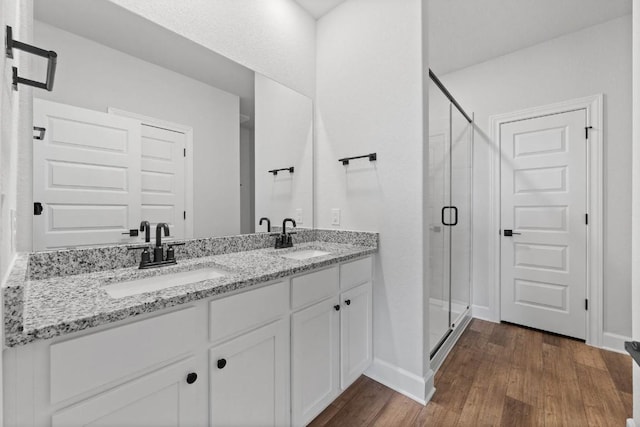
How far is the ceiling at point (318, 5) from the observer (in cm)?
211

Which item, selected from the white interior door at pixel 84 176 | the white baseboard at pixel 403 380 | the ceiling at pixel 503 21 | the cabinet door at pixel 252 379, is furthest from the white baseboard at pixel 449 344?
the ceiling at pixel 503 21

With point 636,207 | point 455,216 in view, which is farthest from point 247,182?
point 636,207

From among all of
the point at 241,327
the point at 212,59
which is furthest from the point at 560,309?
the point at 212,59

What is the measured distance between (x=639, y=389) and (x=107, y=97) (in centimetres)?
277

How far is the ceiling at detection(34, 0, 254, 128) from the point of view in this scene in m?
1.12

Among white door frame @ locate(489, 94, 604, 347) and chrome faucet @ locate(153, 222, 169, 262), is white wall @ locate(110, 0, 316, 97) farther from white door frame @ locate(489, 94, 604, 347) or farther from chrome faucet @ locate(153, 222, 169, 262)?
white door frame @ locate(489, 94, 604, 347)

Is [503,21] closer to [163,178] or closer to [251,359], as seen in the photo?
[163,178]

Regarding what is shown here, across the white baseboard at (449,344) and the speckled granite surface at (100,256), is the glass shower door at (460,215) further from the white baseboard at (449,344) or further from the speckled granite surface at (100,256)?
the speckled granite surface at (100,256)

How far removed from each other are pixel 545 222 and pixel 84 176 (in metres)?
3.57

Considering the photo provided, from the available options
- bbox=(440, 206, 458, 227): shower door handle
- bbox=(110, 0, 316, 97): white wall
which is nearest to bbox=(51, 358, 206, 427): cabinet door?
bbox=(110, 0, 316, 97): white wall

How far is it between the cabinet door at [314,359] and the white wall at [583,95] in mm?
2275

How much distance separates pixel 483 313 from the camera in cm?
299

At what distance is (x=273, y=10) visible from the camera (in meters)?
1.94

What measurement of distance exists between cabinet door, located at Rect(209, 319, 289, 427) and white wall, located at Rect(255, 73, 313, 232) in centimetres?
91
